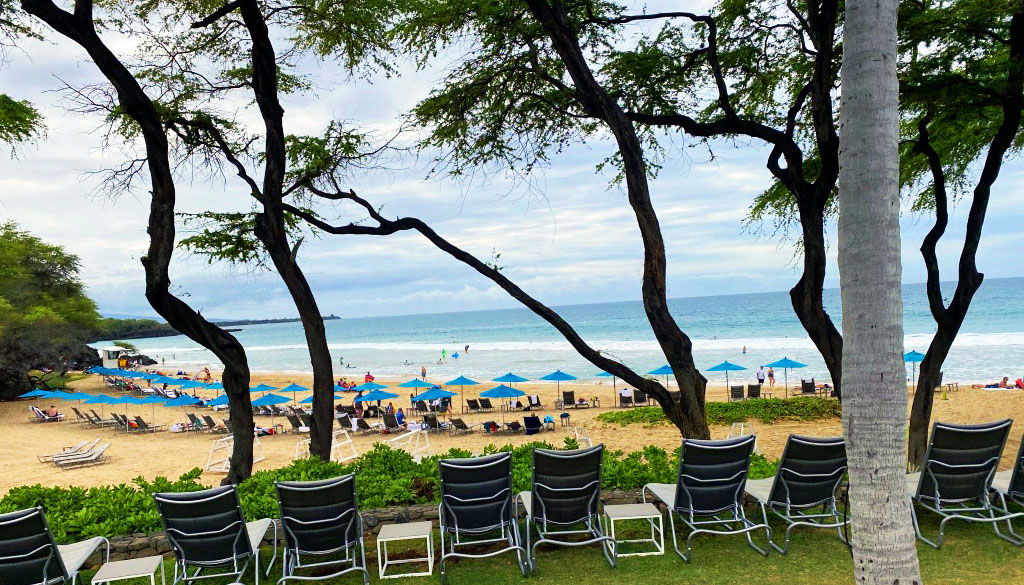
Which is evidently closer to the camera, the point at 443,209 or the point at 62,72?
the point at 62,72

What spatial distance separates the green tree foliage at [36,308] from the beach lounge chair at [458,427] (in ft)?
68.4

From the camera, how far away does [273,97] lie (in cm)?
718

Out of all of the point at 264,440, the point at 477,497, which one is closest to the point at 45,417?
the point at 264,440

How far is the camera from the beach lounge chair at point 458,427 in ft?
60.3

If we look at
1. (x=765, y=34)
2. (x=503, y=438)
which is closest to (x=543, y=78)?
(x=765, y=34)

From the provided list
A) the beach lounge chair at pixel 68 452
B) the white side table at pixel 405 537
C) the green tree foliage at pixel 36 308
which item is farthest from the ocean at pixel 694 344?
the white side table at pixel 405 537

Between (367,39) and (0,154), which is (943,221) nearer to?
(367,39)

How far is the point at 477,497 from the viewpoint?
170 inches

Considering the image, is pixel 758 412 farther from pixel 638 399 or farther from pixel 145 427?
pixel 145 427

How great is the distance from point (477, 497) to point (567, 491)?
613 millimetres

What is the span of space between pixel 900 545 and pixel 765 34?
7288mm

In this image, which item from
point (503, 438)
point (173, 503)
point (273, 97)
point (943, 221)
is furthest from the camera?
point (503, 438)

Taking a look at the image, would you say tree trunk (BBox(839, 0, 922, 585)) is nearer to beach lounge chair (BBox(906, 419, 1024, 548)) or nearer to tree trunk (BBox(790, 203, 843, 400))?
beach lounge chair (BBox(906, 419, 1024, 548))

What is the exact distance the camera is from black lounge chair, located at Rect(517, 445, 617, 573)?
428 cm
